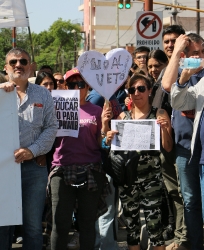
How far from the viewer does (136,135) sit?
6.16 meters

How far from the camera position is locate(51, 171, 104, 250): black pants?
19.9 feet

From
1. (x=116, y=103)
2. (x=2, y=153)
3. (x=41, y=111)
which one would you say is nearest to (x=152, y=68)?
(x=116, y=103)

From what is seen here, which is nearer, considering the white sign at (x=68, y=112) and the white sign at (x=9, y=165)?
the white sign at (x=9, y=165)

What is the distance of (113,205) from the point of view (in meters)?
6.83

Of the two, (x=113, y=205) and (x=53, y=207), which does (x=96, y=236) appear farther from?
(x=53, y=207)

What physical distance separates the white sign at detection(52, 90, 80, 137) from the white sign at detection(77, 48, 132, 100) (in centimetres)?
23

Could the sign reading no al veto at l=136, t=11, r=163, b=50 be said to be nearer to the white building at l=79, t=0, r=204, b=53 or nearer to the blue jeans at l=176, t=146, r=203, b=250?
the blue jeans at l=176, t=146, r=203, b=250

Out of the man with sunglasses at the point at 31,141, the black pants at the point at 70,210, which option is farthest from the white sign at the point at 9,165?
the black pants at the point at 70,210

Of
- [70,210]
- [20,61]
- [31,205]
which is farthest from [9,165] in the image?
[20,61]

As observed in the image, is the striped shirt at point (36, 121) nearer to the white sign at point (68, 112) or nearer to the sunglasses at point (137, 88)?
the white sign at point (68, 112)

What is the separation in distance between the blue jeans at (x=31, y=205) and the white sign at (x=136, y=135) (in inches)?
34.4

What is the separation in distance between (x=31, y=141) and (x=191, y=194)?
5.59 ft

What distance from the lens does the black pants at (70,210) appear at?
607cm

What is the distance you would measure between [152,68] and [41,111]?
222 centimetres
